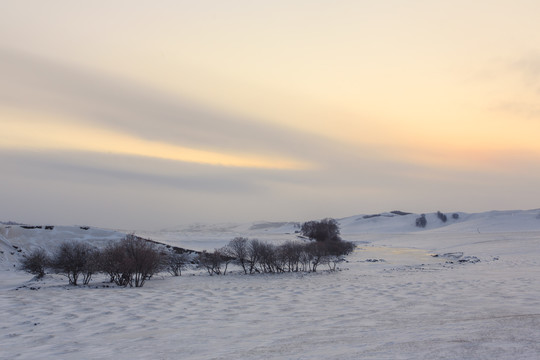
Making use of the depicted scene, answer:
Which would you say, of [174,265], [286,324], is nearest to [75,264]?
[174,265]

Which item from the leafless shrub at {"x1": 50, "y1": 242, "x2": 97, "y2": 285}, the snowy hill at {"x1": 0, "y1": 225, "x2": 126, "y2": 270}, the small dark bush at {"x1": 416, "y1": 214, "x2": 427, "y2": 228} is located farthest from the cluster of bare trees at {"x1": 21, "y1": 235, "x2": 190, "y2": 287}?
the small dark bush at {"x1": 416, "y1": 214, "x2": 427, "y2": 228}

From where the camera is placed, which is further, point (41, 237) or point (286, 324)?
point (41, 237)

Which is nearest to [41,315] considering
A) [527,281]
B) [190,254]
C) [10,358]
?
[10,358]

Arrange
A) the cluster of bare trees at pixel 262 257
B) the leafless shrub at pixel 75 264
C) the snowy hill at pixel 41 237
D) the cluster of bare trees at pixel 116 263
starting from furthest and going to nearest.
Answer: the snowy hill at pixel 41 237 → the cluster of bare trees at pixel 262 257 → the leafless shrub at pixel 75 264 → the cluster of bare trees at pixel 116 263

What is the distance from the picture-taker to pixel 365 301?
17.2m

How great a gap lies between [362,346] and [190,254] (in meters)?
42.4

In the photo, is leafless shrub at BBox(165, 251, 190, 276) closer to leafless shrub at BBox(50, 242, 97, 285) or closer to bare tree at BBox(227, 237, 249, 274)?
bare tree at BBox(227, 237, 249, 274)

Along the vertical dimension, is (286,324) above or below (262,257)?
below

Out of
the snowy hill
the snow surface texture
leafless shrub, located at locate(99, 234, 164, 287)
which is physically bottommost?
the snow surface texture

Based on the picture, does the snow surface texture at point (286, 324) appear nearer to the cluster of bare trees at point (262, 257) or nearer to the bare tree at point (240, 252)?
the cluster of bare trees at point (262, 257)

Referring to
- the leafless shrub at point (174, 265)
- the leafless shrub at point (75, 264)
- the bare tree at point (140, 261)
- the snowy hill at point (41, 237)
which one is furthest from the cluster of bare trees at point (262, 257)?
the snowy hill at point (41, 237)

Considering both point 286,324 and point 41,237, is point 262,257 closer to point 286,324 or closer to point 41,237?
point 286,324

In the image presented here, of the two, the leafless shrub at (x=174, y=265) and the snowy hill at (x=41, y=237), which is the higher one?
the snowy hill at (x=41, y=237)

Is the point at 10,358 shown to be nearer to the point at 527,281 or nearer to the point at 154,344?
the point at 154,344
